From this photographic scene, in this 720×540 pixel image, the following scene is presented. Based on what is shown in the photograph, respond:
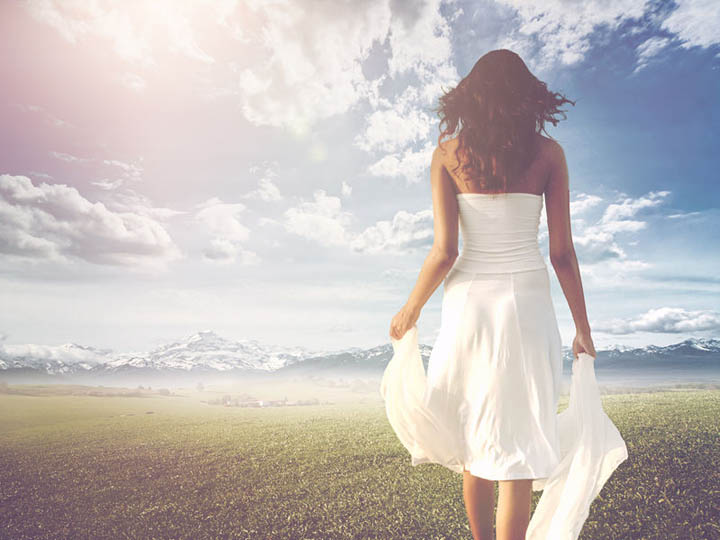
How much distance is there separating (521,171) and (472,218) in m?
0.47

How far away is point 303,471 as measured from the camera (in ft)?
26.7

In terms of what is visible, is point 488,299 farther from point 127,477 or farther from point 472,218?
point 127,477

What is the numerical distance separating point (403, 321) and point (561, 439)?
1737mm

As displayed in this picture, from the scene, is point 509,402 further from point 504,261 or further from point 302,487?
point 302,487

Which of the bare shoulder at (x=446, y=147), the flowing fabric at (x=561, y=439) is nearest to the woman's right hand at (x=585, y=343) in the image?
the flowing fabric at (x=561, y=439)

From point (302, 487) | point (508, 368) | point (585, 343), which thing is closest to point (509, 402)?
point (508, 368)

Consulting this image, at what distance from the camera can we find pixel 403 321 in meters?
3.60

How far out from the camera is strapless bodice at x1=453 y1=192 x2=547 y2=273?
10.9 feet

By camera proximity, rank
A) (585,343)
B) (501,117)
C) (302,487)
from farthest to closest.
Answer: (302,487) → (585,343) → (501,117)

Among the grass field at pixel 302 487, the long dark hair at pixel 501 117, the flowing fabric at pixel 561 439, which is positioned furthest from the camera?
the grass field at pixel 302 487

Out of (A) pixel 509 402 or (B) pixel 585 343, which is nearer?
(A) pixel 509 402

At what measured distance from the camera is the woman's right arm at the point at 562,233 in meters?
3.35

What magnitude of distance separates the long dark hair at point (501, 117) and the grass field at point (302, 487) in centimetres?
408

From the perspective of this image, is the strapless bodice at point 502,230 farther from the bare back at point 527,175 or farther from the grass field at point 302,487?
the grass field at point 302,487
